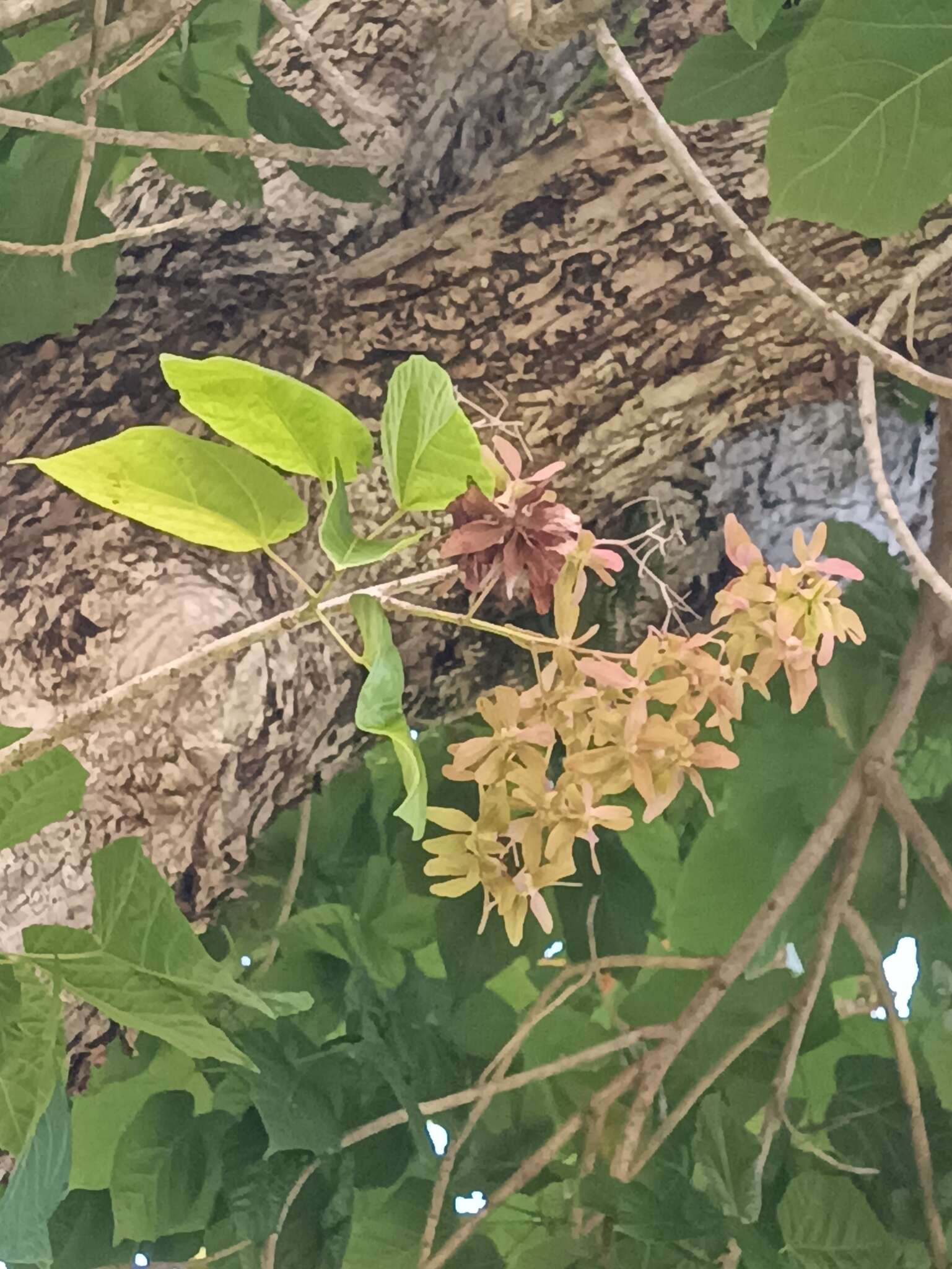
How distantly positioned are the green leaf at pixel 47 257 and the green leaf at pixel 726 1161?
55cm

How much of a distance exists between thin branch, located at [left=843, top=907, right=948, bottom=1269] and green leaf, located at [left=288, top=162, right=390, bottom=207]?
48cm

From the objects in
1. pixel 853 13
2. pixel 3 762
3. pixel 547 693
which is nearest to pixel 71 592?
pixel 3 762

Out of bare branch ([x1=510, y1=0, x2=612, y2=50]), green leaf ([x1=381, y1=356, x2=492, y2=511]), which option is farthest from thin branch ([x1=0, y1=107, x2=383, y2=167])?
green leaf ([x1=381, y1=356, x2=492, y2=511])

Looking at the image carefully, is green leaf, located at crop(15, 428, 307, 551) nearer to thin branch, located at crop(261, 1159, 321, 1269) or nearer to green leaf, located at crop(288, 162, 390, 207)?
green leaf, located at crop(288, 162, 390, 207)

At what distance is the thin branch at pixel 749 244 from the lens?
1.34 ft

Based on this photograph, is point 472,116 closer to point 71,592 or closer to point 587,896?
point 71,592

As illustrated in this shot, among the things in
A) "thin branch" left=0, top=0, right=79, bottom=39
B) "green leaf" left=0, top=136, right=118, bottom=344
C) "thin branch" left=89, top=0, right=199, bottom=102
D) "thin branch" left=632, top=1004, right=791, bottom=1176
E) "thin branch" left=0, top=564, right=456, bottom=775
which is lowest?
"thin branch" left=632, top=1004, right=791, bottom=1176

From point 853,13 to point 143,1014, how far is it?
1.65 feet

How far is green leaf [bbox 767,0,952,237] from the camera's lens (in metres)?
0.38

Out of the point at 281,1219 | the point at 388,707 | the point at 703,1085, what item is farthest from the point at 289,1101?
the point at 388,707

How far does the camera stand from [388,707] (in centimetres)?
31

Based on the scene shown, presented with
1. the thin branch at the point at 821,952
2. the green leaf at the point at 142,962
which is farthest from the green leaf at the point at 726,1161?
the green leaf at the point at 142,962

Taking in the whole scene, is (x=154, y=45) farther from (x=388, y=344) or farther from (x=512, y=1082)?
(x=512, y=1082)

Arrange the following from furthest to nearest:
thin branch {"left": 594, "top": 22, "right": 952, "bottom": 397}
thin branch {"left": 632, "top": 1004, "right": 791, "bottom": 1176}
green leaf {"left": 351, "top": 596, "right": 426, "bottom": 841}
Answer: thin branch {"left": 632, "top": 1004, "right": 791, "bottom": 1176} < thin branch {"left": 594, "top": 22, "right": 952, "bottom": 397} < green leaf {"left": 351, "top": 596, "right": 426, "bottom": 841}
